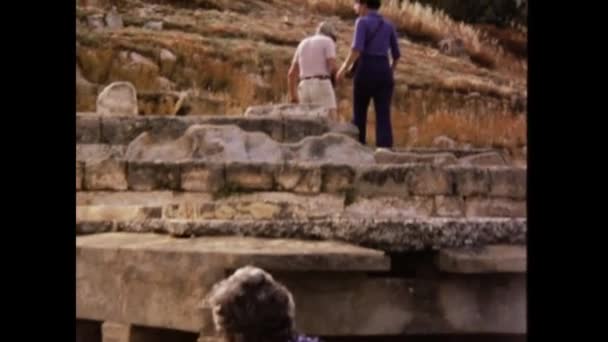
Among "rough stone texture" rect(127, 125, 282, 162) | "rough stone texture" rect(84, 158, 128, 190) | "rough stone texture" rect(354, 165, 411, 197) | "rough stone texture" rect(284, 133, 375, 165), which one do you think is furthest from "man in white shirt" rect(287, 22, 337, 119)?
"rough stone texture" rect(354, 165, 411, 197)

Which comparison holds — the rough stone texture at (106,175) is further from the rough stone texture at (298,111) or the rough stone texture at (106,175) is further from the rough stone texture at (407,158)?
the rough stone texture at (298,111)

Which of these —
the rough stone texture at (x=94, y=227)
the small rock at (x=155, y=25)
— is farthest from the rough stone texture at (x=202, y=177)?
the small rock at (x=155, y=25)

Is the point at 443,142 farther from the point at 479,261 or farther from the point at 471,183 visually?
the point at 479,261

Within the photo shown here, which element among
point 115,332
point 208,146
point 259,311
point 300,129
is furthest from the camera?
point 300,129

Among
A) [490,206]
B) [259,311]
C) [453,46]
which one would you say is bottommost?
[259,311]

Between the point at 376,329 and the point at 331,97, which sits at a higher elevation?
the point at 331,97

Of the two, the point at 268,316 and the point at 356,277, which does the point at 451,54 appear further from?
the point at 268,316

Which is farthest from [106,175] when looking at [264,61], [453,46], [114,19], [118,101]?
[114,19]

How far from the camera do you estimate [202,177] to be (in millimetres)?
8219

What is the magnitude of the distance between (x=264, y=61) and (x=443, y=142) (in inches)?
146

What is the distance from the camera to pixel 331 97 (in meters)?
11.8
